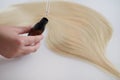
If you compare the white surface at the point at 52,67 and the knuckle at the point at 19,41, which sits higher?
the knuckle at the point at 19,41

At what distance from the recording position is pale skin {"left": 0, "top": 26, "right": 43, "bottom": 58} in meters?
0.75

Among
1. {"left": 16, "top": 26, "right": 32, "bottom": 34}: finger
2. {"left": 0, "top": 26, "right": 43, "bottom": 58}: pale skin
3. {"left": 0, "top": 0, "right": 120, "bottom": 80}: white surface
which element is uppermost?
{"left": 16, "top": 26, "right": 32, "bottom": 34}: finger

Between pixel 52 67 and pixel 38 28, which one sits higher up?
pixel 38 28

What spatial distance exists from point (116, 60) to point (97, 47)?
7 cm

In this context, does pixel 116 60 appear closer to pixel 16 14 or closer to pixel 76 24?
pixel 76 24

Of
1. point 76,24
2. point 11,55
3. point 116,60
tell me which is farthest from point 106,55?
point 11,55

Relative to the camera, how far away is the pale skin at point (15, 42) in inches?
29.6

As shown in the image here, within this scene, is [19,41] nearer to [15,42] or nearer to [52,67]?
[15,42]

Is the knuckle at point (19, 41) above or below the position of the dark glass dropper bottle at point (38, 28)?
below

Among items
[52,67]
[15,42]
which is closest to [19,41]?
[15,42]

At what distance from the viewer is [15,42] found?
0.75 meters

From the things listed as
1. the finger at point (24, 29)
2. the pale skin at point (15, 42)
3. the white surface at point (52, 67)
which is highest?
the finger at point (24, 29)

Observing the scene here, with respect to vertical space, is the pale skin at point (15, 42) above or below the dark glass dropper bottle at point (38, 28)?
below

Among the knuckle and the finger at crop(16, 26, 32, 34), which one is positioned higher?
the finger at crop(16, 26, 32, 34)
